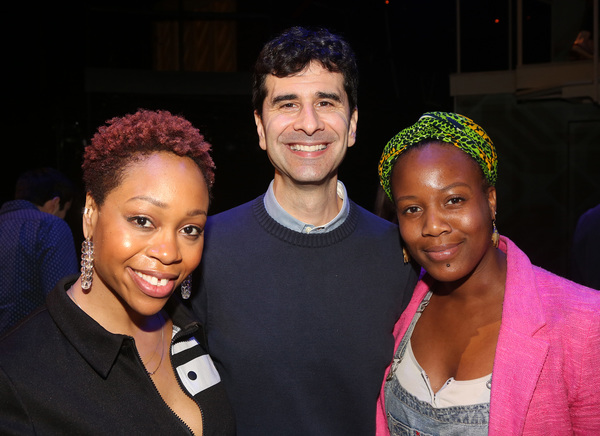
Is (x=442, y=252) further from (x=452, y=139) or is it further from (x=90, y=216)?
(x=90, y=216)

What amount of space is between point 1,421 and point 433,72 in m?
8.88

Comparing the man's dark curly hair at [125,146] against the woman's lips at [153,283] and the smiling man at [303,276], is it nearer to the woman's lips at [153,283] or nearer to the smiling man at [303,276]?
the woman's lips at [153,283]

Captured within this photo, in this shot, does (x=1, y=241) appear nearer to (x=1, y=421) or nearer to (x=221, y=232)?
(x=221, y=232)

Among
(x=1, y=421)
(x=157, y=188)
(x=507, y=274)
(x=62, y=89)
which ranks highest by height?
(x=62, y=89)

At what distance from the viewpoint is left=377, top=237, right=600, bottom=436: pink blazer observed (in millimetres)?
1598

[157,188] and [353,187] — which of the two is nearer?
[157,188]

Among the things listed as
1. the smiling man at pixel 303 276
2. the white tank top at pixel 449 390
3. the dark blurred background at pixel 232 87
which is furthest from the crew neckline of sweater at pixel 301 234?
the dark blurred background at pixel 232 87

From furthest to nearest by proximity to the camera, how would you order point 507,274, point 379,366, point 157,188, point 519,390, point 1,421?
point 379,366, point 507,274, point 519,390, point 157,188, point 1,421

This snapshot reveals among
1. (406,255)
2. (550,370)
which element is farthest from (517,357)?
(406,255)

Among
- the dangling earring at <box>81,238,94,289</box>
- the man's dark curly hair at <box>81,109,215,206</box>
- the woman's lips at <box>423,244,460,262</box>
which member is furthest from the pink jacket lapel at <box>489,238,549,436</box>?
the dangling earring at <box>81,238,94,289</box>

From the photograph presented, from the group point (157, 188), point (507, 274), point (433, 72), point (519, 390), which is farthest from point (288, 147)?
point (433, 72)

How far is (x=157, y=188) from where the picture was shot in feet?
4.70

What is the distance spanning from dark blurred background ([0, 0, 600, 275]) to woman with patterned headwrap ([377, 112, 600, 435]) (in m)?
5.31

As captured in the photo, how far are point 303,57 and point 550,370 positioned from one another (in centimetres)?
143
